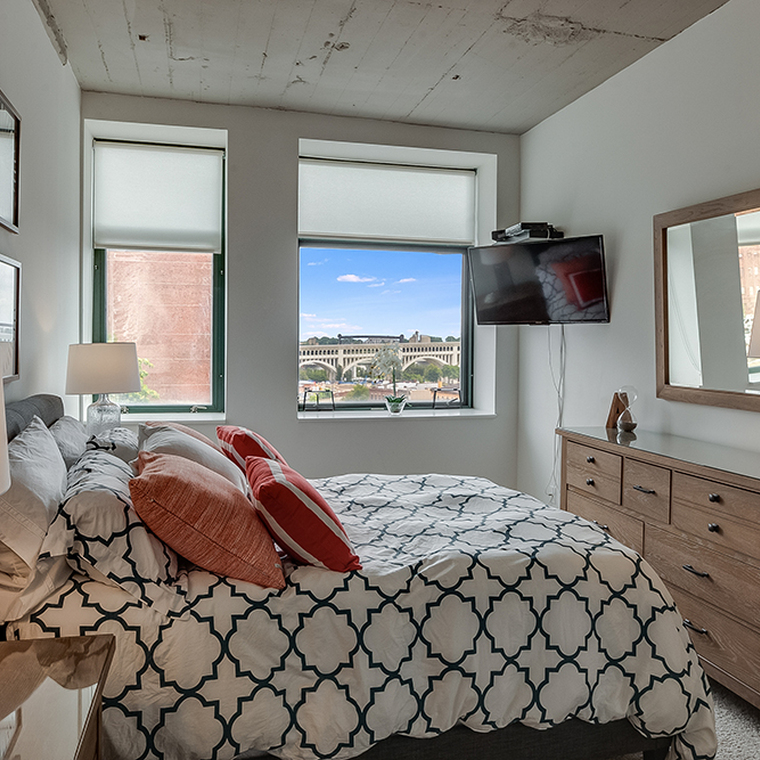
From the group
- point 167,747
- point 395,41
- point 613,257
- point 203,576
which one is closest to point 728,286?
point 613,257

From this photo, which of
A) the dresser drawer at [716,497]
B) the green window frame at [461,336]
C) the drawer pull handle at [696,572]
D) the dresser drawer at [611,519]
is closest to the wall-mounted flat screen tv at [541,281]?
the green window frame at [461,336]

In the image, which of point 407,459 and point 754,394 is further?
point 407,459

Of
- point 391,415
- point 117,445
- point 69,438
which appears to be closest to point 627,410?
point 391,415

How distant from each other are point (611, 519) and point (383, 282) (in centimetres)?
246

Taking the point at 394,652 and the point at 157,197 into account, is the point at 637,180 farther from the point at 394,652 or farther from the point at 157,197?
the point at 157,197

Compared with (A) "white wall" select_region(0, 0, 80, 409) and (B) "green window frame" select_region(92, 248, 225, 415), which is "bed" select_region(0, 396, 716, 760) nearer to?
(A) "white wall" select_region(0, 0, 80, 409)

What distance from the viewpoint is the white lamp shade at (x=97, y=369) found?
3080 mm

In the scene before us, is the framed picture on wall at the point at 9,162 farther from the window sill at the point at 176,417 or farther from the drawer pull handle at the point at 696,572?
the drawer pull handle at the point at 696,572

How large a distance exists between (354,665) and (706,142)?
103 inches

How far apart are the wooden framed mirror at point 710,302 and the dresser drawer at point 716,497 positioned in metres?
0.45

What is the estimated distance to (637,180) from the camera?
332 cm

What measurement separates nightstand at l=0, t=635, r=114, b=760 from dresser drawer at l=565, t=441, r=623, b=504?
223 cm

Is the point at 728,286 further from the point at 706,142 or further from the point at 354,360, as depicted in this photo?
the point at 354,360

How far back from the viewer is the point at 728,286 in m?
2.68
